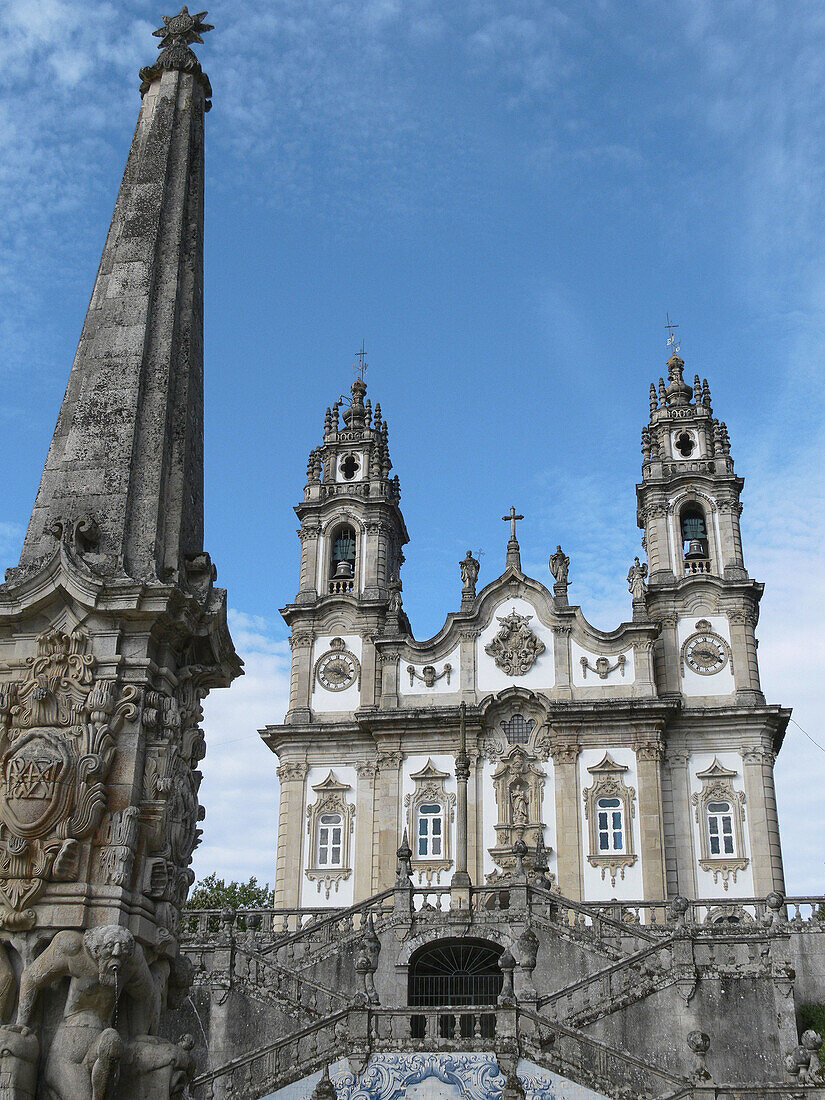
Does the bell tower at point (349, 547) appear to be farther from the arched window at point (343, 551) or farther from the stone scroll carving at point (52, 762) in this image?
the stone scroll carving at point (52, 762)

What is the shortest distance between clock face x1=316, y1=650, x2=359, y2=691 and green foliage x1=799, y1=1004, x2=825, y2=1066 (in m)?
17.3

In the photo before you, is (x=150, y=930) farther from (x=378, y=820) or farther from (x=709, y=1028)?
(x=378, y=820)

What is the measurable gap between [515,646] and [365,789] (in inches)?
242

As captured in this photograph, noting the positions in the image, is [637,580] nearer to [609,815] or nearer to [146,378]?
[609,815]

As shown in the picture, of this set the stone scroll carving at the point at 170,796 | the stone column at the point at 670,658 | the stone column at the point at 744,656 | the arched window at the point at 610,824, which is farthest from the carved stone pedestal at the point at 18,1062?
the stone column at the point at 744,656

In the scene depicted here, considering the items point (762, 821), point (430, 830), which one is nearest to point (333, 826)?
point (430, 830)

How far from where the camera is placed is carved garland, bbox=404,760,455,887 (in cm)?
3231

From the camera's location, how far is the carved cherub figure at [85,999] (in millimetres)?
7031

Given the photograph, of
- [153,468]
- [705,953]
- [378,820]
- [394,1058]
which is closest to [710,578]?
[378,820]

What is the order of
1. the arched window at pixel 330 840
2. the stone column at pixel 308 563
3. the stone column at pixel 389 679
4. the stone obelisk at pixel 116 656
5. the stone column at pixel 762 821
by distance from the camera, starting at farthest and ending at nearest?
1. the stone column at pixel 308 563
2. the stone column at pixel 389 679
3. the arched window at pixel 330 840
4. the stone column at pixel 762 821
5. the stone obelisk at pixel 116 656

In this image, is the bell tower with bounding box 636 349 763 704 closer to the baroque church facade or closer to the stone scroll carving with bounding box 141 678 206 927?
the baroque church facade

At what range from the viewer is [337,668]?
36281 millimetres

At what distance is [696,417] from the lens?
38406 mm

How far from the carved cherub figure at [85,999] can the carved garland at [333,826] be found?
2639 centimetres
